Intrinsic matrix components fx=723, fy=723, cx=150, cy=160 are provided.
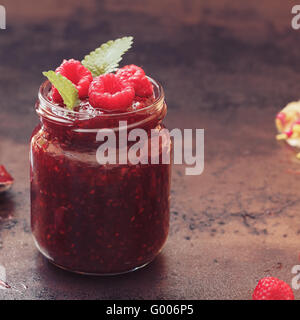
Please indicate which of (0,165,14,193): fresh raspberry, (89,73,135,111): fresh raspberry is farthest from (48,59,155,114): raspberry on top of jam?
(0,165,14,193): fresh raspberry

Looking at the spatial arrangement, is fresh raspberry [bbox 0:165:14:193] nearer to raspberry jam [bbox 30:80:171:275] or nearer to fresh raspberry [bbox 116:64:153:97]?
raspberry jam [bbox 30:80:171:275]

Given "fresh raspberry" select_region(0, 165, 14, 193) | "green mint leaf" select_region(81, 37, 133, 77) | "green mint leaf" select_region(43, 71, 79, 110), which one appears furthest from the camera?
"fresh raspberry" select_region(0, 165, 14, 193)

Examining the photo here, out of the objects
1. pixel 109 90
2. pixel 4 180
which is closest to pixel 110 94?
pixel 109 90

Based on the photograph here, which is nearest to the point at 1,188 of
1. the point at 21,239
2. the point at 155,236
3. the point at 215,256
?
the point at 21,239

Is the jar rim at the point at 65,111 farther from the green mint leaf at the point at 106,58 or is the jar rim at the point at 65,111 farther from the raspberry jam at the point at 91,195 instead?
the green mint leaf at the point at 106,58

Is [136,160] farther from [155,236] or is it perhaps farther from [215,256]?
[215,256]
